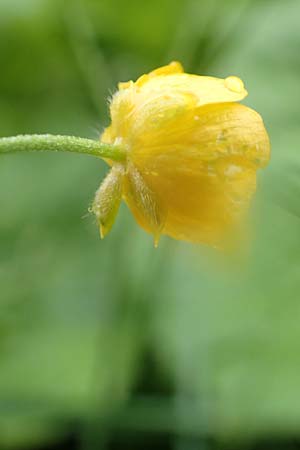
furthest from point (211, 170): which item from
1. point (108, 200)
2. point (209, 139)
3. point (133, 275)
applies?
point (133, 275)

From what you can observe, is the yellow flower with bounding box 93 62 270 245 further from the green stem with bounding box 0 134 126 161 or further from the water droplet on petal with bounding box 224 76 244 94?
the green stem with bounding box 0 134 126 161

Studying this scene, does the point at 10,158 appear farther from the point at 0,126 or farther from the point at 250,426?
the point at 250,426

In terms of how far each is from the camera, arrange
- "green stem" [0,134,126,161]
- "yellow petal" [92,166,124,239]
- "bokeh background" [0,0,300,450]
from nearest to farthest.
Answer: "green stem" [0,134,126,161], "yellow petal" [92,166,124,239], "bokeh background" [0,0,300,450]

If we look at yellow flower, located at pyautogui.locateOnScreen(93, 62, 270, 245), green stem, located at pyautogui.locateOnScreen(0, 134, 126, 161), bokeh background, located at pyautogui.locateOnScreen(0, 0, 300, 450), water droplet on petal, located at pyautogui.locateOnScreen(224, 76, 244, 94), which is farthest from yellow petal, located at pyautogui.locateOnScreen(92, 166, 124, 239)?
bokeh background, located at pyautogui.locateOnScreen(0, 0, 300, 450)

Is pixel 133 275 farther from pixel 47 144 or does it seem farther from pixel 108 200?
pixel 47 144

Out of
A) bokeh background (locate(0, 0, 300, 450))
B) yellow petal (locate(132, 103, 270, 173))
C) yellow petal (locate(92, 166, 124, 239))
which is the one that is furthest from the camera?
bokeh background (locate(0, 0, 300, 450))

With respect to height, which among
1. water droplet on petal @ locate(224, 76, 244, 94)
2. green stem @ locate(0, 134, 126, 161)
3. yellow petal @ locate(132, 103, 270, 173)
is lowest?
green stem @ locate(0, 134, 126, 161)
